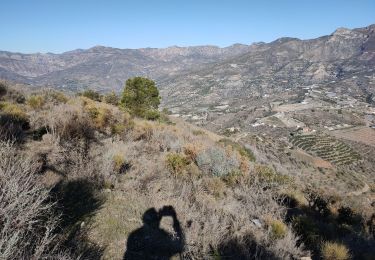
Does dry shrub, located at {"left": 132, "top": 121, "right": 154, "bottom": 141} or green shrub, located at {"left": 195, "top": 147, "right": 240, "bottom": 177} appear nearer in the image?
green shrub, located at {"left": 195, "top": 147, "right": 240, "bottom": 177}

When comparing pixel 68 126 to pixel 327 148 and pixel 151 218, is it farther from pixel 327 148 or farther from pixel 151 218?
pixel 327 148

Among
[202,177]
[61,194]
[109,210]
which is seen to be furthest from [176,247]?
[202,177]

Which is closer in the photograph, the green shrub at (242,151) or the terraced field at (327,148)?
the green shrub at (242,151)

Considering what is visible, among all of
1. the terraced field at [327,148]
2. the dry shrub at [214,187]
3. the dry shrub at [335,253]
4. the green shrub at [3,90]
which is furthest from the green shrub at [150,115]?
the terraced field at [327,148]

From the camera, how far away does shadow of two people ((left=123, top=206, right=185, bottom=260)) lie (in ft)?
14.8

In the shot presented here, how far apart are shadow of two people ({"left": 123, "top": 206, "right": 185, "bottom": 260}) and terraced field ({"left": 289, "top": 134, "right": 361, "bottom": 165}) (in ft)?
208

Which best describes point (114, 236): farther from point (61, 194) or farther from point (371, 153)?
point (371, 153)

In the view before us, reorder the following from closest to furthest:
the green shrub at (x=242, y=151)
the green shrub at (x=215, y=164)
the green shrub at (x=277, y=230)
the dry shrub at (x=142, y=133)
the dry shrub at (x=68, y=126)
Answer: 1. the green shrub at (x=277, y=230)
2. the dry shrub at (x=68, y=126)
3. the green shrub at (x=215, y=164)
4. the dry shrub at (x=142, y=133)
5. the green shrub at (x=242, y=151)

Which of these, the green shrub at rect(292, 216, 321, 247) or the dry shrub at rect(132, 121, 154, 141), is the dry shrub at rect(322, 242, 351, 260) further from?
the dry shrub at rect(132, 121, 154, 141)

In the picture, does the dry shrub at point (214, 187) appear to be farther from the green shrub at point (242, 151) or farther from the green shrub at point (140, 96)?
the green shrub at point (140, 96)

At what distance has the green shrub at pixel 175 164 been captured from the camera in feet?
26.5

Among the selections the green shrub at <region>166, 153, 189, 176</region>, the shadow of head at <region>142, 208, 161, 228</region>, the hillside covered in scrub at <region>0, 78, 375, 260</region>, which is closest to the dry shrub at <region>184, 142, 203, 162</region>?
the hillside covered in scrub at <region>0, 78, 375, 260</region>

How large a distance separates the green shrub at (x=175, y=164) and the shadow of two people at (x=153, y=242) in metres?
2.54

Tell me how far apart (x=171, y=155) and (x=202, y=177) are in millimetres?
1083
